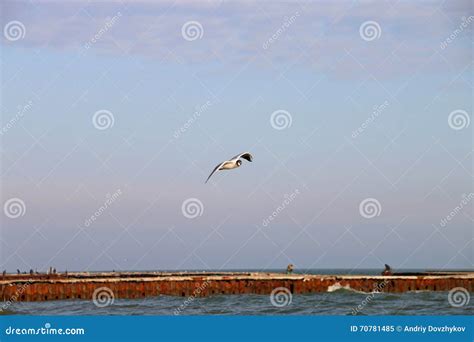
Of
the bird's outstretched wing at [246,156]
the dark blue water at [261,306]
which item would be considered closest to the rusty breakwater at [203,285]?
the dark blue water at [261,306]

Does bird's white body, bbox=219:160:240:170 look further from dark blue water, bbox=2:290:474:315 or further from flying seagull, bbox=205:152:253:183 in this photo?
dark blue water, bbox=2:290:474:315

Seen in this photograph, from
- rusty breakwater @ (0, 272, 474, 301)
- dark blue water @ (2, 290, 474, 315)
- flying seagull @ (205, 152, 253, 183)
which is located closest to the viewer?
flying seagull @ (205, 152, 253, 183)

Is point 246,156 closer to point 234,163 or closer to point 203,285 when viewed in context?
point 234,163

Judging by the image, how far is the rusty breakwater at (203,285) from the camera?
51.2 meters

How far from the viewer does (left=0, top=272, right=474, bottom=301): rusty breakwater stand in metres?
51.2

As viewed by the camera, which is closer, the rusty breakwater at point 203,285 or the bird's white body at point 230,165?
the bird's white body at point 230,165

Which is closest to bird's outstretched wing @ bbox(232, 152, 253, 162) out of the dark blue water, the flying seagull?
the flying seagull

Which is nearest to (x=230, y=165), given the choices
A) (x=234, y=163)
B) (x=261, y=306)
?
(x=234, y=163)

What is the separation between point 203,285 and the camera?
177 ft

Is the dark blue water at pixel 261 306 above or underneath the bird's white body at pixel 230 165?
underneath

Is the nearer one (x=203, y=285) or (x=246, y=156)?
(x=246, y=156)

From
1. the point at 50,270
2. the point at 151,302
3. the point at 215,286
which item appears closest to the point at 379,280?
the point at 215,286

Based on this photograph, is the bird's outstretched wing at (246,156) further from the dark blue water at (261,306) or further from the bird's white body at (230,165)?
the dark blue water at (261,306)

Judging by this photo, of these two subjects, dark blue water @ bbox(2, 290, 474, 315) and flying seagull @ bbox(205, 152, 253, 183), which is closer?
flying seagull @ bbox(205, 152, 253, 183)
